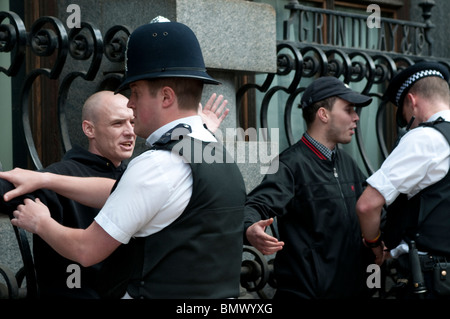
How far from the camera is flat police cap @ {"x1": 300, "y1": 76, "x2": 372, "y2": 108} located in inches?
182

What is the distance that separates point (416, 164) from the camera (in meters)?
3.96

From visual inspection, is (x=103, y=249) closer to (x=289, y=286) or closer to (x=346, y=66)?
(x=289, y=286)

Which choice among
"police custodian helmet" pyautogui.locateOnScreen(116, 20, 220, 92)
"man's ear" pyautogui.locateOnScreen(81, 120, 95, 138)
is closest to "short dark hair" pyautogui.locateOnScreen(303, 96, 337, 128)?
"man's ear" pyautogui.locateOnScreen(81, 120, 95, 138)

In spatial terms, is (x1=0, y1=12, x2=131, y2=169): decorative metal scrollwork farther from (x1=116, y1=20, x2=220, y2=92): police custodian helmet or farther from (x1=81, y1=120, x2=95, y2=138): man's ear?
(x1=116, y1=20, x2=220, y2=92): police custodian helmet

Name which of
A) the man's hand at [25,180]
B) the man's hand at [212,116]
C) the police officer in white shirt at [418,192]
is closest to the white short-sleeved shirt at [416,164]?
the police officer in white shirt at [418,192]

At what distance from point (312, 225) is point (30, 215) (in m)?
1.98

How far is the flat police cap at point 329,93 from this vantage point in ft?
15.2

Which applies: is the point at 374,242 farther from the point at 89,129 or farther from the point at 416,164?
the point at 89,129

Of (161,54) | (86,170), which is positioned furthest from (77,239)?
(86,170)

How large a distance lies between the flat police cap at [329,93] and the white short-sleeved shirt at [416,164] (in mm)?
649

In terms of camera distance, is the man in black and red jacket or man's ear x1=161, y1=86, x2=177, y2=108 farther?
the man in black and red jacket

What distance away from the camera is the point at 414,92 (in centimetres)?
445

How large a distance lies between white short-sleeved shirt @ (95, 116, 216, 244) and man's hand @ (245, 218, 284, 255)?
1.13m
